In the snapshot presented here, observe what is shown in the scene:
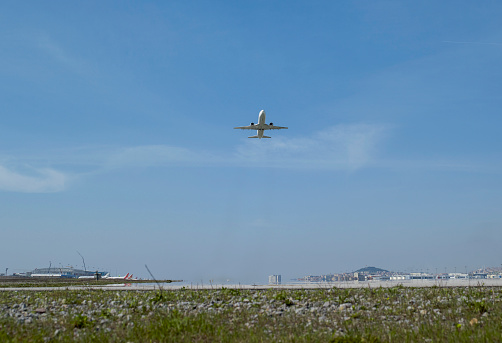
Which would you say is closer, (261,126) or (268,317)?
(268,317)

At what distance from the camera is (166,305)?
68.1ft

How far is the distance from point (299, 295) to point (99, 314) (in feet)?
32.0

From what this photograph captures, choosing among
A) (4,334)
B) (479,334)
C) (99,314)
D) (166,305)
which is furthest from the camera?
(166,305)

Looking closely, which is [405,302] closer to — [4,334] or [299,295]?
[299,295]

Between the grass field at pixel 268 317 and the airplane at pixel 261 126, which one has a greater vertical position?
the airplane at pixel 261 126

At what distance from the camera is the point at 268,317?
18.1 m

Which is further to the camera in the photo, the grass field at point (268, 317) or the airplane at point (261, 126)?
the airplane at point (261, 126)

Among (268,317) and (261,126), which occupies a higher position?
(261,126)

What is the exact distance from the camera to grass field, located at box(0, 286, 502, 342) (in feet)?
49.5

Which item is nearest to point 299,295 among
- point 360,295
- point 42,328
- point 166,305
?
point 360,295

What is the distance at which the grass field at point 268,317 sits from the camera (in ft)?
49.5

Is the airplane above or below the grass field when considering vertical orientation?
above

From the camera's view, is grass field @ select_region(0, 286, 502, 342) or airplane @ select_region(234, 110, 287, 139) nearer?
grass field @ select_region(0, 286, 502, 342)

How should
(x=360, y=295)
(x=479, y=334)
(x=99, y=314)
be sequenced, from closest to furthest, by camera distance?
(x=479, y=334) → (x=99, y=314) → (x=360, y=295)
